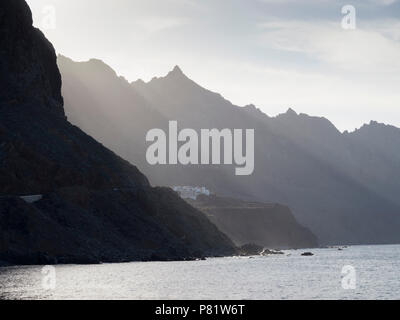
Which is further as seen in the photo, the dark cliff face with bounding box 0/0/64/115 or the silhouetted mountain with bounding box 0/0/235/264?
the dark cliff face with bounding box 0/0/64/115

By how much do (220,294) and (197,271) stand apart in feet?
143

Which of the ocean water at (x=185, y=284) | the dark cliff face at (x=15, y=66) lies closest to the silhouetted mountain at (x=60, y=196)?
the dark cliff face at (x=15, y=66)

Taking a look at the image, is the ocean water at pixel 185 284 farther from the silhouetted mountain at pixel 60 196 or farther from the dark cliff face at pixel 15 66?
the dark cliff face at pixel 15 66

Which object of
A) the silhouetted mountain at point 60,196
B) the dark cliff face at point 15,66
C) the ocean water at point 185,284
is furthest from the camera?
the dark cliff face at point 15,66

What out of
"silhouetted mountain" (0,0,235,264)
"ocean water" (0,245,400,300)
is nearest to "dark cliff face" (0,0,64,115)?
"silhouetted mountain" (0,0,235,264)

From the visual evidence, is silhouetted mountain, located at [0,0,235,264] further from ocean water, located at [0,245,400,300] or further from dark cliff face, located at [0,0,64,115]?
ocean water, located at [0,245,400,300]

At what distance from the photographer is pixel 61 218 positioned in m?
155

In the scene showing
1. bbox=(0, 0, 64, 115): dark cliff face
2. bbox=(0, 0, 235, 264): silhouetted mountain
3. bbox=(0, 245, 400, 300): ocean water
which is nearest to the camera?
bbox=(0, 245, 400, 300): ocean water

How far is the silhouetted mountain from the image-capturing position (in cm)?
14388

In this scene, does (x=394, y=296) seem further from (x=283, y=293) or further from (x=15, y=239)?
(x=15, y=239)

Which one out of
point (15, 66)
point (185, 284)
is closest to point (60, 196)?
point (15, 66)

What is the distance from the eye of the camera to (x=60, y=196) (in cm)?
16325

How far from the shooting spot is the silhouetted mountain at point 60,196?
144 meters

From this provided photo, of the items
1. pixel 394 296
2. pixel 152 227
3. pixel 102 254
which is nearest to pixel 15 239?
pixel 102 254
